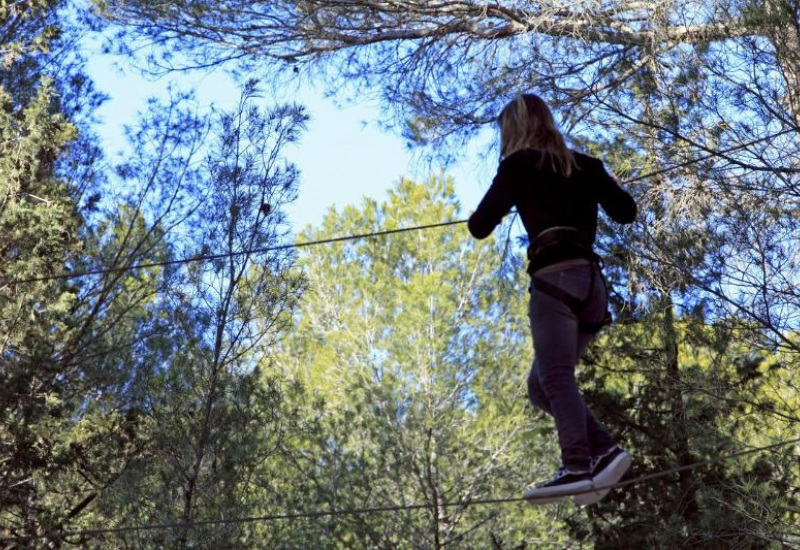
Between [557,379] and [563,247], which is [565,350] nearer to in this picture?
[557,379]

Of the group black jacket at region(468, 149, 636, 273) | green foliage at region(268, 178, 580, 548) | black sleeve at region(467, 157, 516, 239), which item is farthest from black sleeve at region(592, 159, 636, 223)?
green foliage at region(268, 178, 580, 548)

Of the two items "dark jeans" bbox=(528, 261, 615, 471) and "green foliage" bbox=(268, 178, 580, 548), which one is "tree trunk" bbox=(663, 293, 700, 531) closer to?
"green foliage" bbox=(268, 178, 580, 548)

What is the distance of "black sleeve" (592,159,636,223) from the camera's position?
3.14m

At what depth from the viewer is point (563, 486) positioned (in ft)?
9.93

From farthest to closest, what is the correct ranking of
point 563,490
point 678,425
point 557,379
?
point 678,425, point 557,379, point 563,490

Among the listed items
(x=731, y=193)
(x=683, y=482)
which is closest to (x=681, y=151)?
(x=731, y=193)

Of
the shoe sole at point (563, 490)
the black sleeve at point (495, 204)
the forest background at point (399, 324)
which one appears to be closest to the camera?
the shoe sole at point (563, 490)

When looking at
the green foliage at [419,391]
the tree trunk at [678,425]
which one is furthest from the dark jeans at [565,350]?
the green foliage at [419,391]

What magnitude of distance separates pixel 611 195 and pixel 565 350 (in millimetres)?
500

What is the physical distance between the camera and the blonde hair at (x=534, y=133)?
3.08m

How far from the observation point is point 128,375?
30.8ft

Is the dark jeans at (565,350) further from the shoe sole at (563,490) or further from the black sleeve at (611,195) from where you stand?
the black sleeve at (611,195)

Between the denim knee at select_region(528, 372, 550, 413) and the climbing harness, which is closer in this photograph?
the climbing harness

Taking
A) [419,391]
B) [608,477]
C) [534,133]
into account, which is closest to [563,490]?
[608,477]
